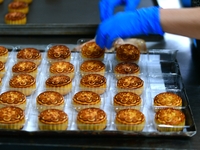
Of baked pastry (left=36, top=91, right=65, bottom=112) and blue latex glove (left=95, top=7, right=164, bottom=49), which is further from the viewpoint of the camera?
blue latex glove (left=95, top=7, right=164, bottom=49)

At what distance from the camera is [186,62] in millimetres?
2164

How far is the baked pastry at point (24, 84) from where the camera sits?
6.05 feet

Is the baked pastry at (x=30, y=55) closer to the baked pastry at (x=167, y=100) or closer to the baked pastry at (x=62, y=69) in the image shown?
the baked pastry at (x=62, y=69)

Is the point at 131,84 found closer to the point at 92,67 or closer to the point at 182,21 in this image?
the point at 92,67

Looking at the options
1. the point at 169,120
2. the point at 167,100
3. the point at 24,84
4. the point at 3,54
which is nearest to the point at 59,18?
the point at 3,54

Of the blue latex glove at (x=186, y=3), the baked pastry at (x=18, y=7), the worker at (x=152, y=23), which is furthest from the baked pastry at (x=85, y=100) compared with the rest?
the blue latex glove at (x=186, y=3)

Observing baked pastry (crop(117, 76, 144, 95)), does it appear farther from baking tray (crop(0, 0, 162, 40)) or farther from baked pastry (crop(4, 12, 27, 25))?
baked pastry (crop(4, 12, 27, 25))

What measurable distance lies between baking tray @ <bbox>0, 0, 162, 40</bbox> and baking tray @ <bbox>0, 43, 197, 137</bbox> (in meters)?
0.20

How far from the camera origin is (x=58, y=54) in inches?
83.2

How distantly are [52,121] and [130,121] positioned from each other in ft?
1.07

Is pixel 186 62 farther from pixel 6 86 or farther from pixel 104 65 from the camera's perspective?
pixel 6 86

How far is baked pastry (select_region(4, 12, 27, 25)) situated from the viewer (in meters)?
2.51

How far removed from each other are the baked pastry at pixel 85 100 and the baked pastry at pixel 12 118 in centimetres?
25

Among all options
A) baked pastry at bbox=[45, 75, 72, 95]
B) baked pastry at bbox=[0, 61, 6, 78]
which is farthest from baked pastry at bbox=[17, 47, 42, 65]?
baked pastry at bbox=[45, 75, 72, 95]
